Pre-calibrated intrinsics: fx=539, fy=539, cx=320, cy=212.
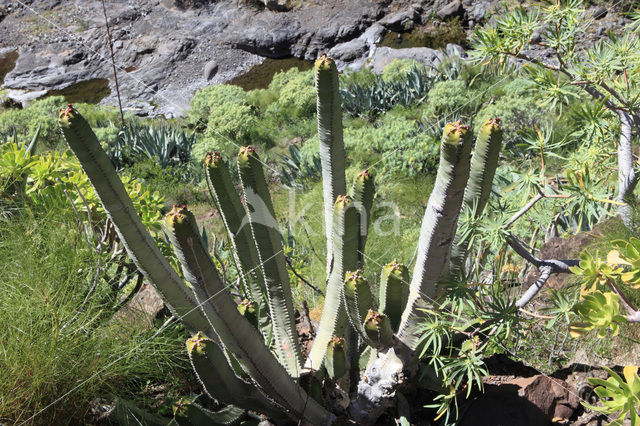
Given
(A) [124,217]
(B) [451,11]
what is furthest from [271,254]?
(B) [451,11]

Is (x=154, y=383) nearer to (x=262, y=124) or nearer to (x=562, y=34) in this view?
(x=562, y=34)

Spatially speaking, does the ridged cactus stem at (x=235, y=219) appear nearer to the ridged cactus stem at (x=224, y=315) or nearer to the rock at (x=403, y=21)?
the ridged cactus stem at (x=224, y=315)

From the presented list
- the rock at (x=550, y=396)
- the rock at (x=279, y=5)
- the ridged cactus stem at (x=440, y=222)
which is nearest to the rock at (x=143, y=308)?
the ridged cactus stem at (x=440, y=222)

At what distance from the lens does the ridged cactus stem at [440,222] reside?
5.03 feet

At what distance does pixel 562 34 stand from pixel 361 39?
13306 mm

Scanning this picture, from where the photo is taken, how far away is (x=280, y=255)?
2.12 m

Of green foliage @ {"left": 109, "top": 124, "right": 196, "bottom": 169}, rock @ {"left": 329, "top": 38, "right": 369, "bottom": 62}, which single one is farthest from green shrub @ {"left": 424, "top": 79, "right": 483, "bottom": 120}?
rock @ {"left": 329, "top": 38, "right": 369, "bottom": 62}

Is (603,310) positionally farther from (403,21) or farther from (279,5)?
(279,5)

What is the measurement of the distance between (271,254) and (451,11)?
14.5 meters

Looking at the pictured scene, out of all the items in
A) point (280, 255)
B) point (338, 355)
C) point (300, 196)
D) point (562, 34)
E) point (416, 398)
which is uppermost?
point (562, 34)

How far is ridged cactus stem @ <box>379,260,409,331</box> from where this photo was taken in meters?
1.86

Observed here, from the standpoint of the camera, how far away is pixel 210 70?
51.4ft

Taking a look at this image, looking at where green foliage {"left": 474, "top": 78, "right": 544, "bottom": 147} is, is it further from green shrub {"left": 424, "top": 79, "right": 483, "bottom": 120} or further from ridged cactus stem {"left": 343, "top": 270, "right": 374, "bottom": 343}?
ridged cactus stem {"left": 343, "top": 270, "right": 374, "bottom": 343}

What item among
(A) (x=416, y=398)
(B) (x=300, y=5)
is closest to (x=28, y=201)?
(A) (x=416, y=398)
